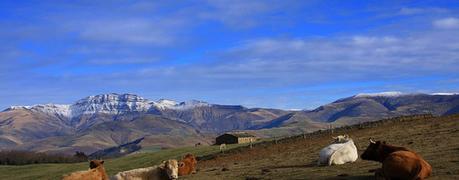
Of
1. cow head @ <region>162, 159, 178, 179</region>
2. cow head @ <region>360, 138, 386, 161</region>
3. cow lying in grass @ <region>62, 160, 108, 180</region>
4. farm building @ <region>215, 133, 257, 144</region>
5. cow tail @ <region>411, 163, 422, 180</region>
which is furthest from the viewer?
farm building @ <region>215, 133, 257, 144</region>

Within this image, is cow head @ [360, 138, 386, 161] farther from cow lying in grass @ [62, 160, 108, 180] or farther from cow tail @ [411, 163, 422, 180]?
cow lying in grass @ [62, 160, 108, 180]

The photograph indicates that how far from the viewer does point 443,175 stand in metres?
20.6

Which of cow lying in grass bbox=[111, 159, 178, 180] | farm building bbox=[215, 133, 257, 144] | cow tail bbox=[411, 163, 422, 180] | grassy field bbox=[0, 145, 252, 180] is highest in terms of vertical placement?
farm building bbox=[215, 133, 257, 144]

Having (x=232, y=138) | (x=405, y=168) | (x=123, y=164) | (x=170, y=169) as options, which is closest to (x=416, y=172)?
(x=405, y=168)

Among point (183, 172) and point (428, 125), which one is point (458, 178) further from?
point (428, 125)

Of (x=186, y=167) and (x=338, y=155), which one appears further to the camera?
(x=186, y=167)

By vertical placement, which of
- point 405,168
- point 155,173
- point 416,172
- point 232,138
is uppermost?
point 232,138

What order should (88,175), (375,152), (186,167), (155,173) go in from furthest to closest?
(186,167) → (155,173) → (88,175) → (375,152)

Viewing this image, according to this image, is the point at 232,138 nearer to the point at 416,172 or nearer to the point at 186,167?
the point at 186,167

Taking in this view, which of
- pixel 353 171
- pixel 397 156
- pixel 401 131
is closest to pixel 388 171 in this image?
pixel 397 156

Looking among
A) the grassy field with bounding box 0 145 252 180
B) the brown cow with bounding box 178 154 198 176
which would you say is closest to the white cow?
the brown cow with bounding box 178 154 198 176

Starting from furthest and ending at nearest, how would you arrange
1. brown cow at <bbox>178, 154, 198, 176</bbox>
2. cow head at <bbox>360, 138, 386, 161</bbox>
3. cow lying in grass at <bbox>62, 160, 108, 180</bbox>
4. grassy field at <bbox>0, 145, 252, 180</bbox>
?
grassy field at <bbox>0, 145, 252, 180</bbox> → brown cow at <bbox>178, 154, 198, 176</bbox> → cow lying in grass at <bbox>62, 160, 108, 180</bbox> → cow head at <bbox>360, 138, 386, 161</bbox>

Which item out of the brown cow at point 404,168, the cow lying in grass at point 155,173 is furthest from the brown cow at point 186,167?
the brown cow at point 404,168

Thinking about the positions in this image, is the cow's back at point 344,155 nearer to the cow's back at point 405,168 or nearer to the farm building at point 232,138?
the cow's back at point 405,168
